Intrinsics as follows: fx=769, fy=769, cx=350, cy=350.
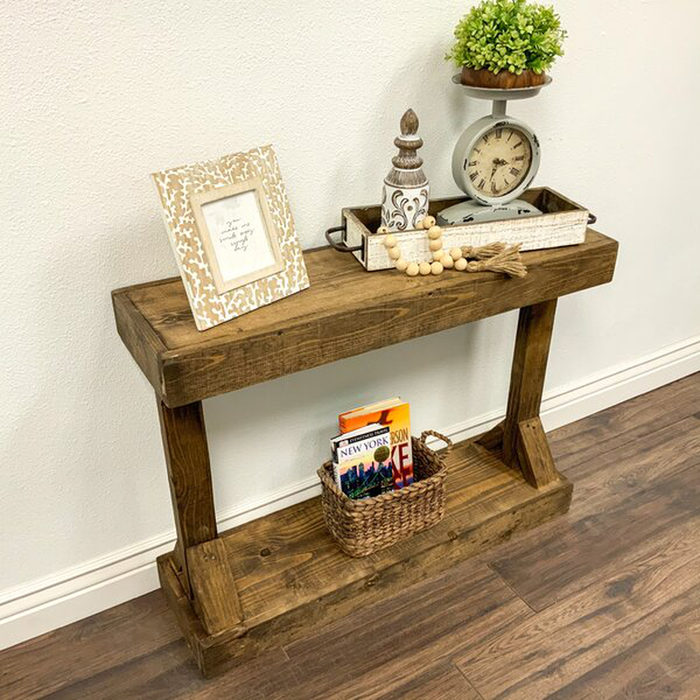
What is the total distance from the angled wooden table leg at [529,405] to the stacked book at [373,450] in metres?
0.32

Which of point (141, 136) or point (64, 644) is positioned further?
point (64, 644)

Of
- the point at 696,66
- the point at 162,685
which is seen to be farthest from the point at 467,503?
the point at 696,66

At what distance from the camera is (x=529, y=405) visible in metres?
1.89

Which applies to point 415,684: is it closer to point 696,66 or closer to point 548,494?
point 548,494

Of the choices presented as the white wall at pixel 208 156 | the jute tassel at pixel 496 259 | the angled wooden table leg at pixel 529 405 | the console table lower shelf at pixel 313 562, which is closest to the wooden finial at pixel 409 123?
the white wall at pixel 208 156

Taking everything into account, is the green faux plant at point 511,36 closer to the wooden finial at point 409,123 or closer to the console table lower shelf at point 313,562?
the wooden finial at point 409,123

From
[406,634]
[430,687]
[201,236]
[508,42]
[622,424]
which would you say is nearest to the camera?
[201,236]

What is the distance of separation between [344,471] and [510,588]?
1.59 feet

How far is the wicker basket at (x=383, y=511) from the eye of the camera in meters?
1.62

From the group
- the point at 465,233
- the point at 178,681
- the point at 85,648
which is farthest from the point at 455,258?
the point at 85,648

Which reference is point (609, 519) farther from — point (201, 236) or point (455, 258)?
point (201, 236)

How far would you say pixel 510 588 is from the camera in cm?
175

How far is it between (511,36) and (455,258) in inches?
16.2

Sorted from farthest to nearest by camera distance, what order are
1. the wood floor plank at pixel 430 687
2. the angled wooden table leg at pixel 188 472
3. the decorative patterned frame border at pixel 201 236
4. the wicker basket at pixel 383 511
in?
the wicker basket at pixel 383 511 < the wood floor plank at pixel 430 687 < the angled wooden table leg at pixel 188 472 < the decorative patterned frame border at pixel 201 236
